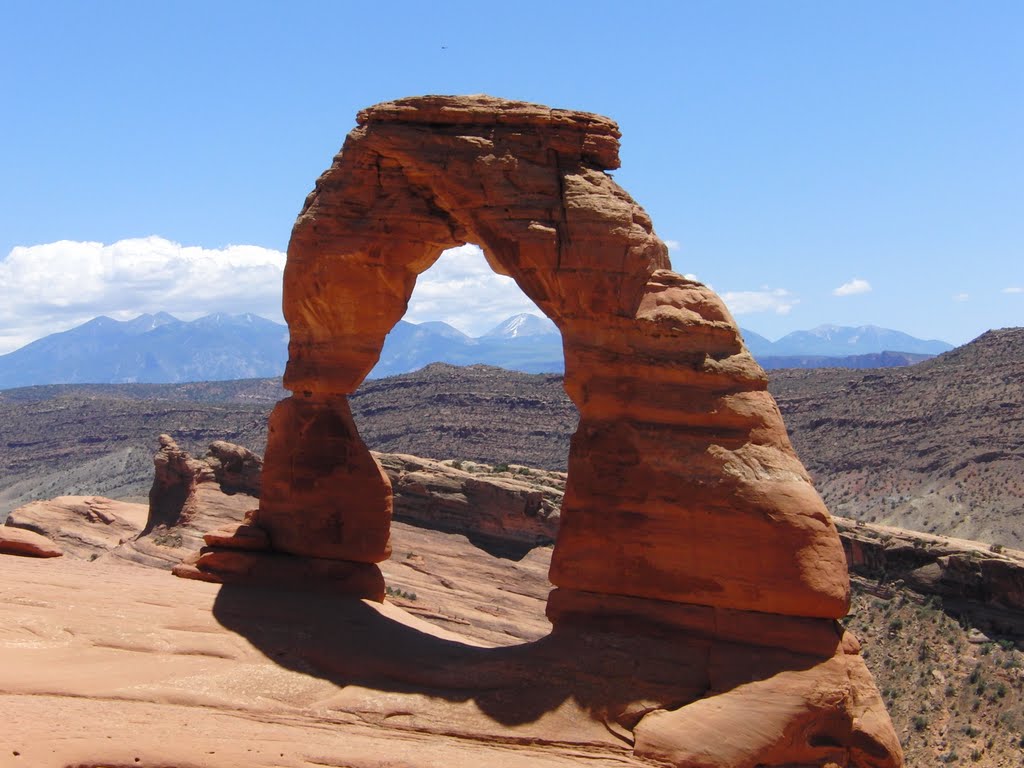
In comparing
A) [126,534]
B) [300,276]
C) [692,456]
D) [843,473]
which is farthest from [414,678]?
[843,473]

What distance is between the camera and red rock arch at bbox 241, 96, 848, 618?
50.7 ft

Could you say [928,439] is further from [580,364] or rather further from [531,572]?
[580,364]

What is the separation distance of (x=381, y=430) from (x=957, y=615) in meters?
42.5

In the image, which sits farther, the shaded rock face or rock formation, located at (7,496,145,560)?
the shaded rock face

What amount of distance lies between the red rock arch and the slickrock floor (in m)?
2.07

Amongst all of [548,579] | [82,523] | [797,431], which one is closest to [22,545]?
[548,579]

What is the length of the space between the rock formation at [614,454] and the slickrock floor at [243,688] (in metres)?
0.50

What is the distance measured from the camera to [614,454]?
16.1 metres

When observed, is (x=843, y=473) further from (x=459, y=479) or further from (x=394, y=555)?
(x=394, y=555)

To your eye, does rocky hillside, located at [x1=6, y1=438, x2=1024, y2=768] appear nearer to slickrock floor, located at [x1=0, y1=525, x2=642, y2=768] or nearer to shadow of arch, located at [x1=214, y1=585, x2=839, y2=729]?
slickrock floor, located at [x1=0, y1=525, x2=642, y2=768]

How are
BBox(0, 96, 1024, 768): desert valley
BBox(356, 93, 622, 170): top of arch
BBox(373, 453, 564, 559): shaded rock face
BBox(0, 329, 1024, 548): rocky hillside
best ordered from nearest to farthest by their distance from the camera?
BBox(0, 96, 1024, 768): desert valley → BBox(356, 93, 622, 170): top of arch → BBox(373, 453, 564, 559): shaded rock face → BBox(0, 329, 1024, 548): rocky hillside

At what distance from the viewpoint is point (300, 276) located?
1908 centimetres

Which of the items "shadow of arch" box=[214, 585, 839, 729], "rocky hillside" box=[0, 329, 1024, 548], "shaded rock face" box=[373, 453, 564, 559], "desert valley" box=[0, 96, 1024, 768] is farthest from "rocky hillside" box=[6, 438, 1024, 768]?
"rocky hillside" box=[0, 329, 1024, 548]

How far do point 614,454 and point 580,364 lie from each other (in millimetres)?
1456
